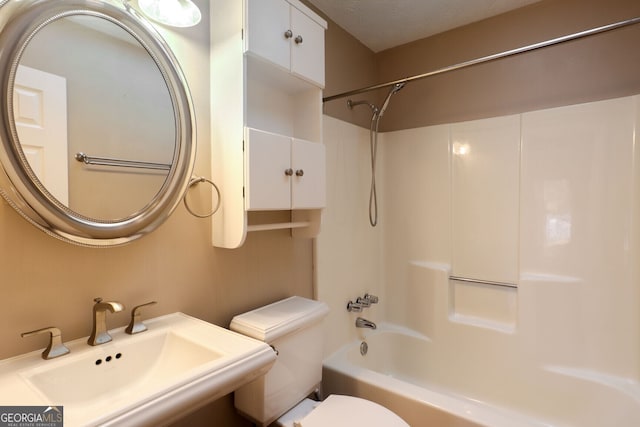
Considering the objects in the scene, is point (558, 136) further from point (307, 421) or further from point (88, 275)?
point (88, 275)

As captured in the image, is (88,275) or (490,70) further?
(490,70)

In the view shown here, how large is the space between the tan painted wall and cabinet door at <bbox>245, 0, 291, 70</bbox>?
67cm

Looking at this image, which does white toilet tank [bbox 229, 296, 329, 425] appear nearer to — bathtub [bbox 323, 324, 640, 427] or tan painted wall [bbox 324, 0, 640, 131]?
bathtub [bbox 323, 324, 640, 427]

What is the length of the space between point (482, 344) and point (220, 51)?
2.24 metres

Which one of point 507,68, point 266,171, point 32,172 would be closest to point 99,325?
point 32,172

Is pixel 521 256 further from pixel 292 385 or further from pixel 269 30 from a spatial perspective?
pixel 269 30

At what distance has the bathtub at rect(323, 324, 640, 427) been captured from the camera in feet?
4.83

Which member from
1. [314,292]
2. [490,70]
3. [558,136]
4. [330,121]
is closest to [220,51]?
[330,121]

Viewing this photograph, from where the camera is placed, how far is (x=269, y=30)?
133cm

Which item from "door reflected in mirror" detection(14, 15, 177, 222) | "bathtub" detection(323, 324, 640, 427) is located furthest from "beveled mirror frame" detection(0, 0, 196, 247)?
"bathtub" detection(323, 324, 640, 427)

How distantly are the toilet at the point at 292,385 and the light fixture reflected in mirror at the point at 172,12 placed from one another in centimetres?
117

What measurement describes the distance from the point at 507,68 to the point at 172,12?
1.93 m

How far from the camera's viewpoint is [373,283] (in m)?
2.44

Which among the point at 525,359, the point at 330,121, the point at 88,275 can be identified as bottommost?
the point at 525,359
